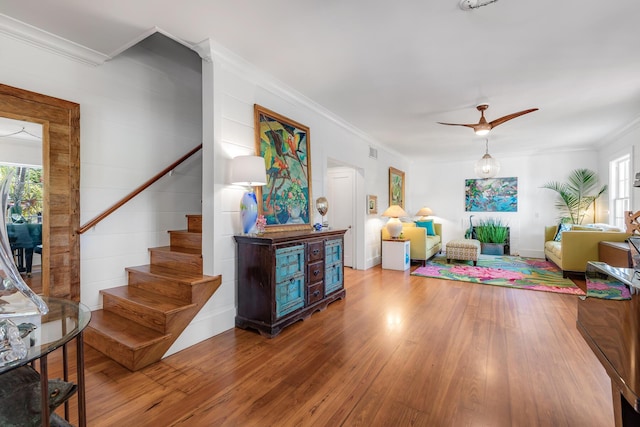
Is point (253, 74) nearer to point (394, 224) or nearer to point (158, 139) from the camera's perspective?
point (158, 139)

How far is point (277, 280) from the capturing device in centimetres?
279

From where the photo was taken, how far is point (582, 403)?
176 cm

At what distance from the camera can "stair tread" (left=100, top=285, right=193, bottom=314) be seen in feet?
7.88

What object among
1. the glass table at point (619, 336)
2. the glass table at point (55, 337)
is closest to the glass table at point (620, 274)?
the glass table at point (619, 336)

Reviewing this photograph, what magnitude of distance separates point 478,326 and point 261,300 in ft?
7.16

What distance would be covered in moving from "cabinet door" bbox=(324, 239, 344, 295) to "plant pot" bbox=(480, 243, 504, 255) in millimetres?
5531

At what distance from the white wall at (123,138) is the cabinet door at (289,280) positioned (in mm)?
1635

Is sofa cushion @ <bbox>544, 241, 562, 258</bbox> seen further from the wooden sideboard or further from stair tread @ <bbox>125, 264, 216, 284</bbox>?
stair tread @ <bbox>125, 264, 216, 284</bbox>

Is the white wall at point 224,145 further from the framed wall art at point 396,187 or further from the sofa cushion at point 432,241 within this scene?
the sofa cushion at point 432,241

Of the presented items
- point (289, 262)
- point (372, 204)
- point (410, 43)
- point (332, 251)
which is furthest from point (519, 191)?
point (289, 262)

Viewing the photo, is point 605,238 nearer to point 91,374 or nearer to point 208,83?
point 208,83

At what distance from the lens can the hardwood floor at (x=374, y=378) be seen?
1.66 m

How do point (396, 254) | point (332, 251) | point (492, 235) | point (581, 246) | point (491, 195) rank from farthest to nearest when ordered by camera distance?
point (491, 195)
point (492, 235)
point (396, 254)
point (581, 246)
point (332, 251)

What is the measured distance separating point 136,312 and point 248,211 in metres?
1.29
